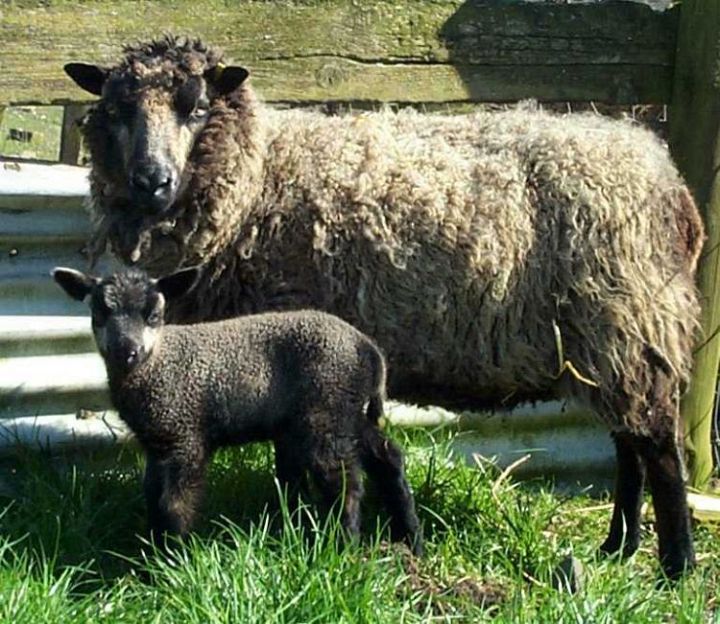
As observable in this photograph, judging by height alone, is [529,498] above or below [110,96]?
below

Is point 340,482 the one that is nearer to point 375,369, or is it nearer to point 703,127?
point 375,369

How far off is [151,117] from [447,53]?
1.26 metres

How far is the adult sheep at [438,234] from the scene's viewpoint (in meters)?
4.93

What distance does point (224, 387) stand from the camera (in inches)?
174

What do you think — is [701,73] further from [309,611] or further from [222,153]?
[309,611]

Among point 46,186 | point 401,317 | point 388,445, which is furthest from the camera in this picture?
point 46,186

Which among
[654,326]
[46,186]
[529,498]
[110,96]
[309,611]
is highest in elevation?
[110,96]

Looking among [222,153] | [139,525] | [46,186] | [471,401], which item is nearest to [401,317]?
[471,401]

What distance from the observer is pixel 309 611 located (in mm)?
3721

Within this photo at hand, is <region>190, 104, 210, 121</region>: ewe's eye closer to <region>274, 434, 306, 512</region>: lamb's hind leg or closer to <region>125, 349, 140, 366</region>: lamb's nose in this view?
<region>125, 349, 140, 366</region>: lamb's nose

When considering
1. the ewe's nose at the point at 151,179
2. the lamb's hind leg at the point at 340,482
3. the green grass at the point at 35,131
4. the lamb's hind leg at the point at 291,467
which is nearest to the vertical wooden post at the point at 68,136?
the green grass at the point at 35,131

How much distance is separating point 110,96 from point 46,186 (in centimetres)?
73

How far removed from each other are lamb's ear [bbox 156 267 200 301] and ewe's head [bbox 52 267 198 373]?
0.04 feet

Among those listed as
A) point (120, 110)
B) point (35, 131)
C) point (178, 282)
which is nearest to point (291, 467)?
point (178, 282)
